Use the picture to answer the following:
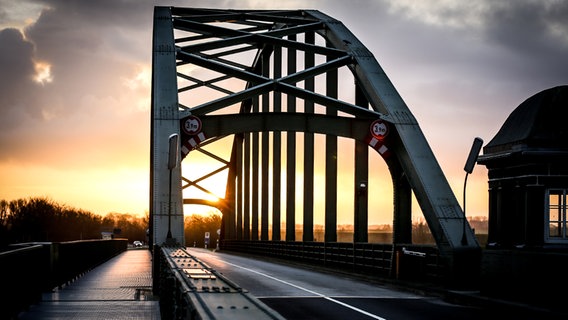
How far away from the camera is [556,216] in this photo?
73.1 feet

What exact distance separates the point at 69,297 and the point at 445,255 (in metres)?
7.75

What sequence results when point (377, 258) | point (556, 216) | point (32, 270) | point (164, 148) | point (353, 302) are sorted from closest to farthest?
point (32, 270)
point (353, 302)
point (556, 216)
point (164, 148)
point (377, 258)

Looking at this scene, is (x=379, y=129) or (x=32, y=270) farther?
(x=379, y=129)

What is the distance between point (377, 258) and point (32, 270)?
37.1ft

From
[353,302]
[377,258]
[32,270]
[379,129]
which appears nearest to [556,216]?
[377,258]

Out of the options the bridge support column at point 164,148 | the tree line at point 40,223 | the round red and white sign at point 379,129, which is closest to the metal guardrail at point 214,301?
the bridge support column at point 164,148

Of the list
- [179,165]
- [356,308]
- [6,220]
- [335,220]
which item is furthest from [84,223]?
[356,308]

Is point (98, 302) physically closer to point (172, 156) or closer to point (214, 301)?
point (172, 156)

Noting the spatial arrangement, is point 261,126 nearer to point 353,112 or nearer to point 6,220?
point 353,112

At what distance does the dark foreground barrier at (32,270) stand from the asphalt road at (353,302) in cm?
403

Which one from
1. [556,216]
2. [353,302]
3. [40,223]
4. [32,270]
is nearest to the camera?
[32,270]

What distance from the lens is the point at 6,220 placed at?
121 meters

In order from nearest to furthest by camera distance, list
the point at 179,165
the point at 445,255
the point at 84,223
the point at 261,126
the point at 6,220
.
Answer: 1. the point at 445,255
2. the point at 179,165
3. the point at 261,126
4. the point at 6,220
5. the point at 84,223

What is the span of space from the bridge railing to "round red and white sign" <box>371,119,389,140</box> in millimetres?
3255
